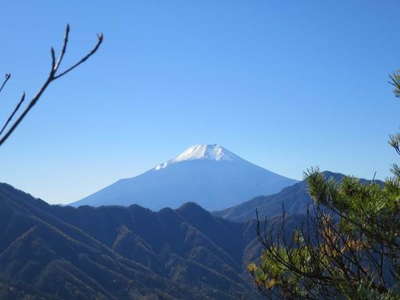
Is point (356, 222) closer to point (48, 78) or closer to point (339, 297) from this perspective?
point (339, 297)

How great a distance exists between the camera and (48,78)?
91.9 inches

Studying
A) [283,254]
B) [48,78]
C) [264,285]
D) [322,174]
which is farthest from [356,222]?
[48,78]

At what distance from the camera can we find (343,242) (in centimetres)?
728

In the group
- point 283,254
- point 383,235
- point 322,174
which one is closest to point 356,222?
point 383,235

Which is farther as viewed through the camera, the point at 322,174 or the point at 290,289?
the point at 290,289

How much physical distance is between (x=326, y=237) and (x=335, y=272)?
1.84 feet

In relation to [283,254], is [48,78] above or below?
above

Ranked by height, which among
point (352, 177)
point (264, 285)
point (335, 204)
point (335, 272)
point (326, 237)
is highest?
point (352, 177)

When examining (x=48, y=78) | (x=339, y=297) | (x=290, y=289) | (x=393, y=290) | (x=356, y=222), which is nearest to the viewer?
(x=48, y=78)

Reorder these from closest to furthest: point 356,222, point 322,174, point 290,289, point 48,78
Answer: point 48,78 < point 356,222 < point 322,174 < point 290,289

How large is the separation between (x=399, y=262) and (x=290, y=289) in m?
2.15

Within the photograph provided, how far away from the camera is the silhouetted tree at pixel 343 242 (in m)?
6.59

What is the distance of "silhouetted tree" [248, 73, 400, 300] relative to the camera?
6.59 m

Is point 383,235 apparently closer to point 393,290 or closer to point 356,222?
point 356,222
